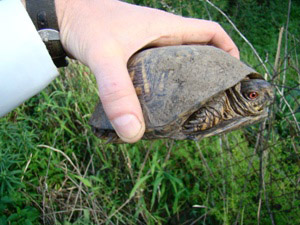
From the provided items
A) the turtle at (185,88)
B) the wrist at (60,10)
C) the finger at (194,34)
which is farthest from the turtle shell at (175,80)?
the wrist at (60,10)

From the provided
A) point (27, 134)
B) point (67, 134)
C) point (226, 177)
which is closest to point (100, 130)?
point (27, 134)

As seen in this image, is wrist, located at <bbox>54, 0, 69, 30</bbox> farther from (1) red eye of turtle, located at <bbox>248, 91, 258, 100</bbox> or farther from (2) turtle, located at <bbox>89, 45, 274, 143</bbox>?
(1) red eye of turtle, located at <bbox>248, 91, 258, 100</bbox>

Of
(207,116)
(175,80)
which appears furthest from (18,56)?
(207,116)

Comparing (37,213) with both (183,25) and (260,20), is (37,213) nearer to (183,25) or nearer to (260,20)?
(183,25)

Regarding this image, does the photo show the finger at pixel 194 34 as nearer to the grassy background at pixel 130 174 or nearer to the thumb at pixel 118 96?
the grassy background at pixel 130 174

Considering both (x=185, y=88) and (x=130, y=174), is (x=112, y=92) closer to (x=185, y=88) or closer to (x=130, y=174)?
(x=185, y=88)
